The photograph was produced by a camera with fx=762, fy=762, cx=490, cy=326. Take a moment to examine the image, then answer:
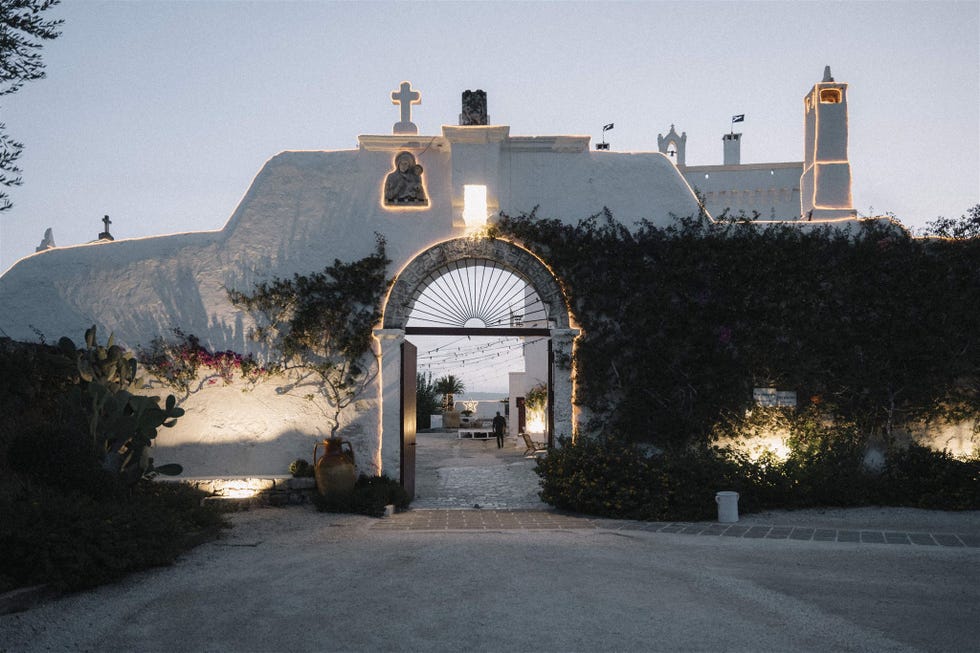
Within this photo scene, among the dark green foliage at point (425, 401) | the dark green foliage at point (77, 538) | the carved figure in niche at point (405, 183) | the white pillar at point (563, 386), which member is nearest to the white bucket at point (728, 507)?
the white pillar at point (563, 386)

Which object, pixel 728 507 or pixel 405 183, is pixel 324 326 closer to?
pixel 405 183

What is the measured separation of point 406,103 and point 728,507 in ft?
21.0

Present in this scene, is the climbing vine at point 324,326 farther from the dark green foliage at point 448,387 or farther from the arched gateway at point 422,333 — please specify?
the dark green foliage at point 448,387

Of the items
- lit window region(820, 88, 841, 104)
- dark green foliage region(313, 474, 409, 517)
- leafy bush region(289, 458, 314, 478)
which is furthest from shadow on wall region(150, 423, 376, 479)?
lit window region(820, 88, 841, 104)

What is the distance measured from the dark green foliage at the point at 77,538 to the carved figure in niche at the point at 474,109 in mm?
5876

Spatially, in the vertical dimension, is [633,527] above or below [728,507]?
below

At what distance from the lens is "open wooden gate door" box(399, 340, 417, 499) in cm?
925

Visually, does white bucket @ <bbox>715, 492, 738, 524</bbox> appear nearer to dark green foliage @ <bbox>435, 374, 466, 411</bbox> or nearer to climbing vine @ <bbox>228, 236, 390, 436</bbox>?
climbing vine @ <bbox>228, 236, 390, 436</bbox>

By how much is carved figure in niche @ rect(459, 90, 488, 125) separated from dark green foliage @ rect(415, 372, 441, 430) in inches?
579

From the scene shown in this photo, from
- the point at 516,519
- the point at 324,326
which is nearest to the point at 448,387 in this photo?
the point at 324,326

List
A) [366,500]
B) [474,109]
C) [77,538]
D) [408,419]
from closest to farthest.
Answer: [77,538], [366,500], [408,419], [474,109]

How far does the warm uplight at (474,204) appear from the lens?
31.2 ft

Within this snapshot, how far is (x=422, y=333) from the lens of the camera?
9688 millimetres

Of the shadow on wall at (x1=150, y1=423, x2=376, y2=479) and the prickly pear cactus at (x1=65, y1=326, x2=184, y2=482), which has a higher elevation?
the prickly pear cactus at (x1=65, y1=326, x2=184, y2=482)
